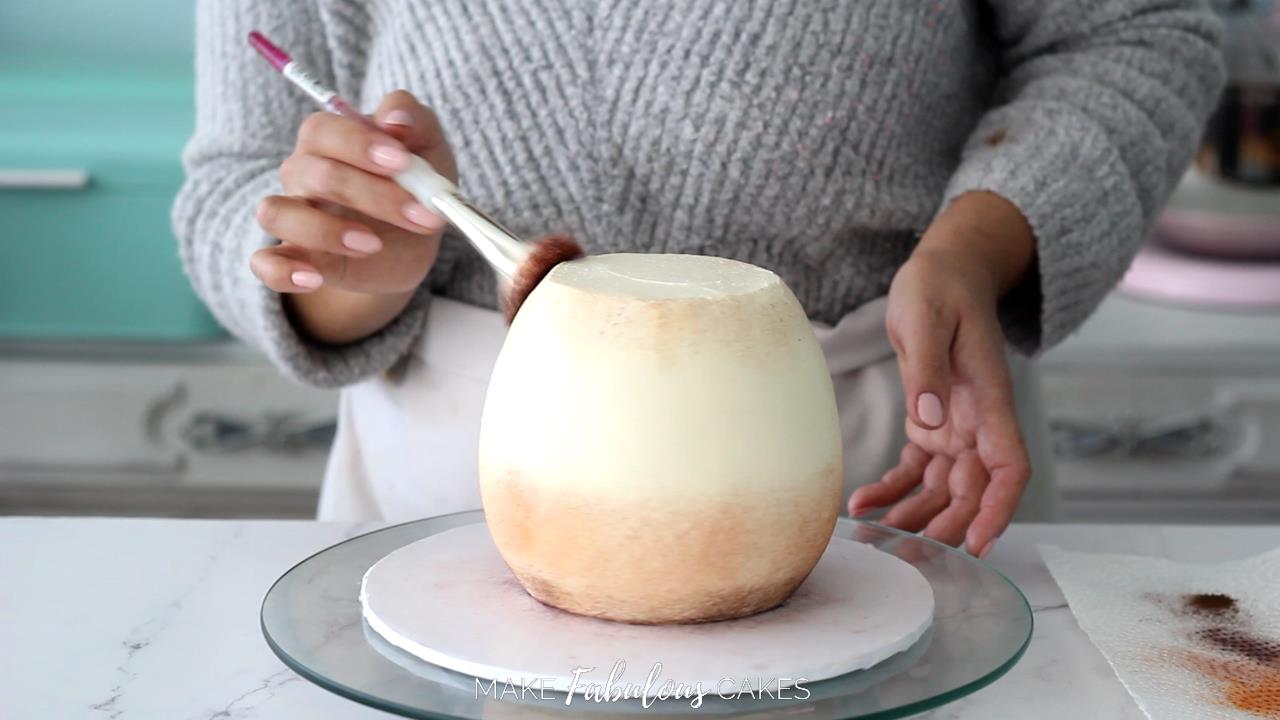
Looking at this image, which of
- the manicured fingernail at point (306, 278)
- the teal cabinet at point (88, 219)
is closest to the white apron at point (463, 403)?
the manicured fingernail at point (306, 278)

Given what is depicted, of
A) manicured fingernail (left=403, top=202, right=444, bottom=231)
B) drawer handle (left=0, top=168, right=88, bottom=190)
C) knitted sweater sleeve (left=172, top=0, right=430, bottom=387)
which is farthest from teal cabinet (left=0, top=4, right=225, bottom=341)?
manicured fingernail (left=403, top=202, right=444, bottom=231)

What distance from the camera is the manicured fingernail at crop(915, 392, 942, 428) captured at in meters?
0.55

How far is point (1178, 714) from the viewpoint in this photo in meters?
0.45

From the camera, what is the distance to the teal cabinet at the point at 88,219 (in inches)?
55.8

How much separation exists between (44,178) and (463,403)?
86 centimetres

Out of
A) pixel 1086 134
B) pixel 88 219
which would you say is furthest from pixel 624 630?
pixel 88 219

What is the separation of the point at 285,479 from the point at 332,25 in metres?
0.78

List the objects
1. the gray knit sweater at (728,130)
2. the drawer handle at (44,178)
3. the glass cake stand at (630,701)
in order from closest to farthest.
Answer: the glass cake stand at (630,701) < the gray knit sweater at (728,130) < the drawer handle at (44,178)

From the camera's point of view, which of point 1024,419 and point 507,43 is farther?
point 1024,419

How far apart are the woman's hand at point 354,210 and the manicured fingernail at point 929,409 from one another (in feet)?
0.67

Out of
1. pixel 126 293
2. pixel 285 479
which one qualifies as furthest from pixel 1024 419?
pixel 126 293

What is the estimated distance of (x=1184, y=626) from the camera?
52 centimetres

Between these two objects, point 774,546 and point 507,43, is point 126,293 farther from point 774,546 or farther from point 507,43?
point 774,546

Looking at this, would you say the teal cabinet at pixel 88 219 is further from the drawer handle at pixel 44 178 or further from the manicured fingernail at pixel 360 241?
the manicured fingernail at pixel 360 241
